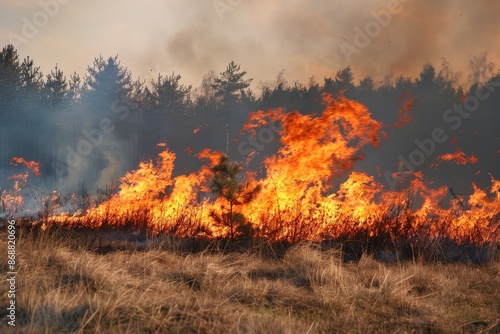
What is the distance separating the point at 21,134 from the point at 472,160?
1165 inches

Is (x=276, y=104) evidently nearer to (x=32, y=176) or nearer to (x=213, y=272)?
(x=32, y=176)

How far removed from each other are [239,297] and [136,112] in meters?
37.6

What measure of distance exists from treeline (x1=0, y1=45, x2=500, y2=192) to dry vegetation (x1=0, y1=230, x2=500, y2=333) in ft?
73.1

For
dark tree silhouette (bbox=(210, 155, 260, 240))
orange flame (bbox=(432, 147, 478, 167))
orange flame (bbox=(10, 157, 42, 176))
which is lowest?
dark tree silhouette (bbox=(210, 155, 260, 240))

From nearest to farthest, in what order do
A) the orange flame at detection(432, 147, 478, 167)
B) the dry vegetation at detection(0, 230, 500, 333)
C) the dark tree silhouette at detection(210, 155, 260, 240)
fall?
the dry vegetation at detection(0, 230, 500, 333) → the dark tree silhouette at detection(210, 155, 260, 240) → the orange flame at detection(432, 147, 478, 167)

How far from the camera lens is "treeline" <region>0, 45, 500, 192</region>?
93.2ft

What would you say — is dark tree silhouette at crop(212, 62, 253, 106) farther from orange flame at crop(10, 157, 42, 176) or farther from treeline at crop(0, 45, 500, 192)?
orange flame at crop(10, 157, 42, 176)

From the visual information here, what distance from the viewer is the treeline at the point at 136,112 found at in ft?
93.2

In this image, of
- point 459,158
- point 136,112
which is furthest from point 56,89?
point 459,158

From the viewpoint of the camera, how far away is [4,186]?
2839 centimetres

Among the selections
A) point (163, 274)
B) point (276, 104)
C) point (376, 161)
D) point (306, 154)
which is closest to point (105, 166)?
point (276, 104)

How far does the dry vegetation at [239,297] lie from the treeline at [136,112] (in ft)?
73.1

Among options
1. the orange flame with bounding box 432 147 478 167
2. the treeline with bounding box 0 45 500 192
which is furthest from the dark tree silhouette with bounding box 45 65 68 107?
the orange flame with bounding box 432 147 478 167

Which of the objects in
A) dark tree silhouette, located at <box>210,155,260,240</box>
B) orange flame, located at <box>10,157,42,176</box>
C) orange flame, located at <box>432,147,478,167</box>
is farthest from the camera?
orange flame, located at <box>10,157,42,176</box>
